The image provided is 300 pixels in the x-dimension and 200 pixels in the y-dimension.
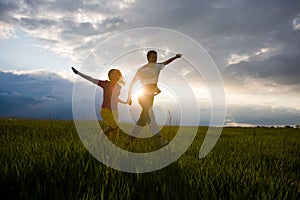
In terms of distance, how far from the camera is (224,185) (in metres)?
4.02

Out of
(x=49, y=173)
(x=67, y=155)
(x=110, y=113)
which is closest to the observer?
(x=49, y=173)

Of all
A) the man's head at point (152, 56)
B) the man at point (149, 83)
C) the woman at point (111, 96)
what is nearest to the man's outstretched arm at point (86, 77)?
the woman at point (111, 96)

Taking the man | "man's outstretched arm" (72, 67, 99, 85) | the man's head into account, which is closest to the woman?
"man's outstretched arm" (72, 67, 99, 85)

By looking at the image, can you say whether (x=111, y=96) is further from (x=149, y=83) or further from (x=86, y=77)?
(x=149, y=83)

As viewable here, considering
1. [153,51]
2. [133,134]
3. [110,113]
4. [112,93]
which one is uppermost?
[153,51]

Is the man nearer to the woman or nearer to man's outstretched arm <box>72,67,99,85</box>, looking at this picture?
the woman

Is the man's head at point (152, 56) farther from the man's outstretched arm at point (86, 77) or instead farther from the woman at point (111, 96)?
the man's outstretched arm at point (86, 77)

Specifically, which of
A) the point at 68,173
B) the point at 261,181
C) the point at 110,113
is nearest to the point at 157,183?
the point at 68,173

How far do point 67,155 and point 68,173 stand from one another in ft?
2.65

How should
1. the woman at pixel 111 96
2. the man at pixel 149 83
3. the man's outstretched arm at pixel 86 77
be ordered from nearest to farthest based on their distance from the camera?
1. the man at pixel 149 83
2. the man's outstretched arm at pixel 86 77
3. the woman at pixel 111 96

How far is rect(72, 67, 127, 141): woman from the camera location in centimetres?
887

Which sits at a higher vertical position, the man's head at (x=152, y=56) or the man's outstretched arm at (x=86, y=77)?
the man's head at (x=152, y=56)

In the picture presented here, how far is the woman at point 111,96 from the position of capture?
8.87 m

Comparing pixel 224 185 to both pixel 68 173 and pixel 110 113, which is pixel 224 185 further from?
pixel 110 113
